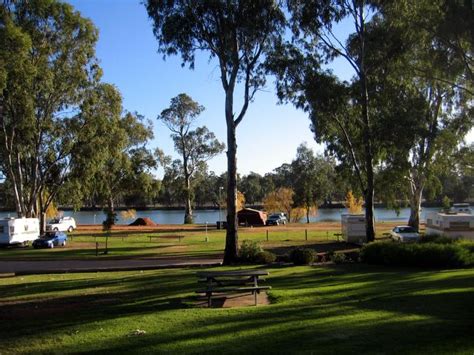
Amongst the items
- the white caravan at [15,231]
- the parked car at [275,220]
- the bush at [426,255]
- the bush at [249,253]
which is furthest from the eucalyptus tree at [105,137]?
the bush at [426,255]

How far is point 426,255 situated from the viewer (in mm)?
20203

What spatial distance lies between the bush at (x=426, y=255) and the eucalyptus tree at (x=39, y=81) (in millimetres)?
28107

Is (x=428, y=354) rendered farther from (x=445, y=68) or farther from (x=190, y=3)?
(x=445, y=68)

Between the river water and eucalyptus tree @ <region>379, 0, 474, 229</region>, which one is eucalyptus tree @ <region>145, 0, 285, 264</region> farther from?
the river water

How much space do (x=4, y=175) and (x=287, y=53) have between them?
129ft

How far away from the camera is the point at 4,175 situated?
187 ft

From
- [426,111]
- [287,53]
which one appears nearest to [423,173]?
[426,111]

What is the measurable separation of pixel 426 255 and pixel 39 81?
32.1m

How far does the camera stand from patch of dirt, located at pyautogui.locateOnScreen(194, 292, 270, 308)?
38.7ft

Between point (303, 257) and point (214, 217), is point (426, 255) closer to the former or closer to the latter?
point (303, 257)

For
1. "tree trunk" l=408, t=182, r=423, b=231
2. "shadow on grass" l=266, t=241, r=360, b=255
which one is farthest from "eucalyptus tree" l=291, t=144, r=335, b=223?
"shadow on grass" l=266, t=241, r=360, b=255

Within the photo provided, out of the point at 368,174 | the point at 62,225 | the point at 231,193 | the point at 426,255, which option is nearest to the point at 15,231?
the point at 62,225

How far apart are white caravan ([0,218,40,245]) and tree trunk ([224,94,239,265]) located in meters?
22.1

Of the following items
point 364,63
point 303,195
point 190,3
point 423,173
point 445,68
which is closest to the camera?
point 190,3
